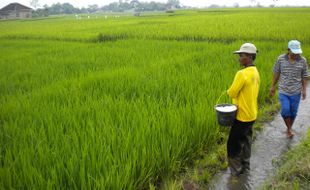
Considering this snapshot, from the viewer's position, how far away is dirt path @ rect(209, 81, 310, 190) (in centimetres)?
278

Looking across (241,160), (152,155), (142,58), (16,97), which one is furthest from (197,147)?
(142,58)

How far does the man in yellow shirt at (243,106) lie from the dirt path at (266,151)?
4.3 inches

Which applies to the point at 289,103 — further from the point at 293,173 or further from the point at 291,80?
the point at 293,173

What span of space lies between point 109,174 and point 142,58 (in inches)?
223

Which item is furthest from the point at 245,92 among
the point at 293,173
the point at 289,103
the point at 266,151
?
the point at 289,103

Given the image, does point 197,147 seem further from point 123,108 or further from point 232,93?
point 123,108

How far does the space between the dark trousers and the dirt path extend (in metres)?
0.08

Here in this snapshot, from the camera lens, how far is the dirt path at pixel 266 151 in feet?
9.13

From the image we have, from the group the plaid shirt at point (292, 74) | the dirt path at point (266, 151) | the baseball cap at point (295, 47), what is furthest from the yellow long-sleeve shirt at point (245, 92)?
the plaid shirt at point (292, 74)

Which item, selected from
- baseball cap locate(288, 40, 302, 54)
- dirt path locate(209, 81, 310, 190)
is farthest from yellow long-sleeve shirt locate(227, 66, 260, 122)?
baseball cap locate(288, 40, 302, 54)

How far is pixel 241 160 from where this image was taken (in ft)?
9.74

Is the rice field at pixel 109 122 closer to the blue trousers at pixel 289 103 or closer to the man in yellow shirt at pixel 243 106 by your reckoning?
the man in yellow shirt at pixel 243 106

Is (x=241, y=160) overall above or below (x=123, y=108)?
below

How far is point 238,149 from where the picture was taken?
9.57ft
